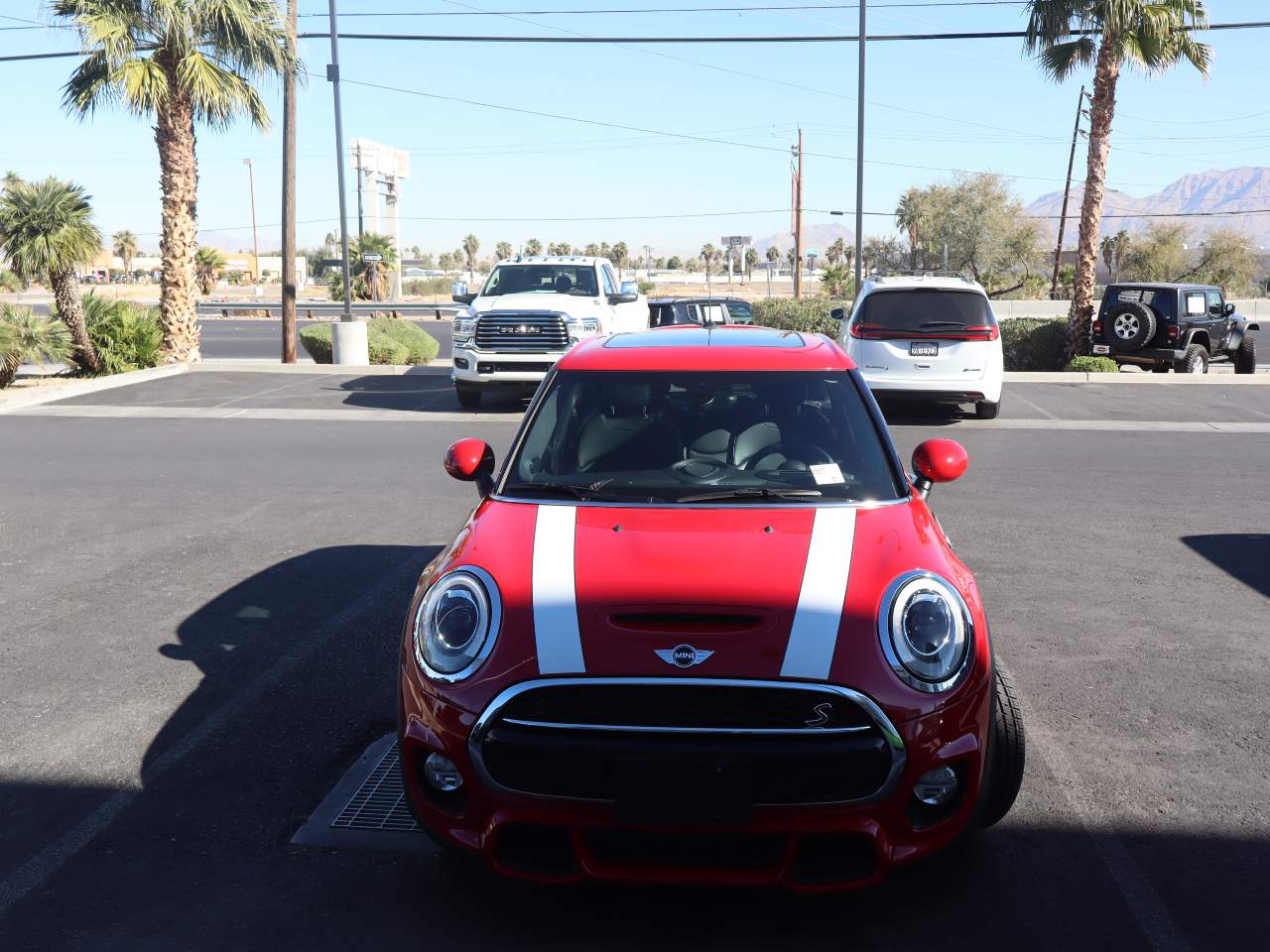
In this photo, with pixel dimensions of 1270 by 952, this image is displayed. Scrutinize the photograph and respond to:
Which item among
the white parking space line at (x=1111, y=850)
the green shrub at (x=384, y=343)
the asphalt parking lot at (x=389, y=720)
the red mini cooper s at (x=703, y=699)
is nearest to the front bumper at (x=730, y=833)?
the red mini cooper s at (x=703, y=699)

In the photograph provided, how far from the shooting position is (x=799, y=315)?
30.9 meters

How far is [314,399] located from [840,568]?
15129mm

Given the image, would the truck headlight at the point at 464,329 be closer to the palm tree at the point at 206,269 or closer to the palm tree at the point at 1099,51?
the palm tree at the point at 1099,51

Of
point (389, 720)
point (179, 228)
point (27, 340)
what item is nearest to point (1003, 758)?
point (389, 720)

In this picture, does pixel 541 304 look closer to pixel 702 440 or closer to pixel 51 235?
pixel 51 235

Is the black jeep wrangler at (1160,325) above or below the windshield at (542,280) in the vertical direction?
below

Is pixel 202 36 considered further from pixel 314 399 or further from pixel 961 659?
pixel 961 659

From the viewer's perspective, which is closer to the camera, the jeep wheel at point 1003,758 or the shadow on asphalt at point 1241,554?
the jeep wheel at point 1003,758

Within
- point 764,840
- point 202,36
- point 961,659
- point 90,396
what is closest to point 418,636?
point 764,840

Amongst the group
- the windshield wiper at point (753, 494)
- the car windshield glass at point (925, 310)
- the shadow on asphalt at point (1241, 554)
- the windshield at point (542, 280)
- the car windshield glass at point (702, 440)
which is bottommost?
the shadow on asphalt at point (1241, 554)

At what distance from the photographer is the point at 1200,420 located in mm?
15336

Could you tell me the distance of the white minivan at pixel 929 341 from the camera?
14359 millimetres

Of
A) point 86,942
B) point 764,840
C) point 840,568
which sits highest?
point 840,568

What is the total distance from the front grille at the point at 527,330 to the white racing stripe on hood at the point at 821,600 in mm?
12217
